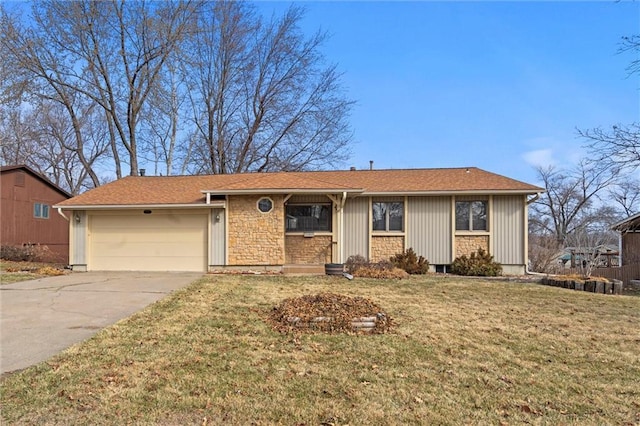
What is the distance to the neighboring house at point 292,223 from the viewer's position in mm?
12633

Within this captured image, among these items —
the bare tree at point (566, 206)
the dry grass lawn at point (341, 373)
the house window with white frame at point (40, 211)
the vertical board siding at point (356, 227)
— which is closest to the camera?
the dry grass lawn at point (341, 373)

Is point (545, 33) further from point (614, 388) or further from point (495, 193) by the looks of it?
point (614, 388)

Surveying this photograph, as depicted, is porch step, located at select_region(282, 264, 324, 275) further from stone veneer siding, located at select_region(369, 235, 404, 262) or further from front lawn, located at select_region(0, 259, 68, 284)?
front lawn, located at select_region(0, 259, 68, 284)

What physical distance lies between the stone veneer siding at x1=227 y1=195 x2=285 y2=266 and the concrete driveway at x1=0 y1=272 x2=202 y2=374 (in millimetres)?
1863

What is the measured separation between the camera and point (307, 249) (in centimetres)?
1354

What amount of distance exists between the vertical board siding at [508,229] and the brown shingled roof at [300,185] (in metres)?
0.53

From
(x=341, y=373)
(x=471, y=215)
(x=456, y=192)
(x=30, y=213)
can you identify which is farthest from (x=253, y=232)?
(x=30, y=213)

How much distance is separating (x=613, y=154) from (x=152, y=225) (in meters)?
13.6

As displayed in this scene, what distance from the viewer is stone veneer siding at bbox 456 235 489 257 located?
13.6m

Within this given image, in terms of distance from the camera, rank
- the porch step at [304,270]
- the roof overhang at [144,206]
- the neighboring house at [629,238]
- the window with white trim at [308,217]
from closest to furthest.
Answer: the porch step at [304,270], the roof overhang at [144,206], the window with white trim at [308,217], the neighboring house at [629,238]

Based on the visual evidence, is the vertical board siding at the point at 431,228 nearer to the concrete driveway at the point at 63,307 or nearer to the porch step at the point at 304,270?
the porch step at the point at 304,270

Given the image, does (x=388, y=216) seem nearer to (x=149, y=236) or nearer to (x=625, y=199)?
(x=149, y=236)

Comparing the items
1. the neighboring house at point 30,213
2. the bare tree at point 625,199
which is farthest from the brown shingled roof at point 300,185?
the bare tree at point 625,199

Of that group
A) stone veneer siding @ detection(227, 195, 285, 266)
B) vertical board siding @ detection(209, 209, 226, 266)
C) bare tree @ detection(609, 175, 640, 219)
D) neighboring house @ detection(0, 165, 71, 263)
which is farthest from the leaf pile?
bare tree @ detection(609, 175, 640, 219)
